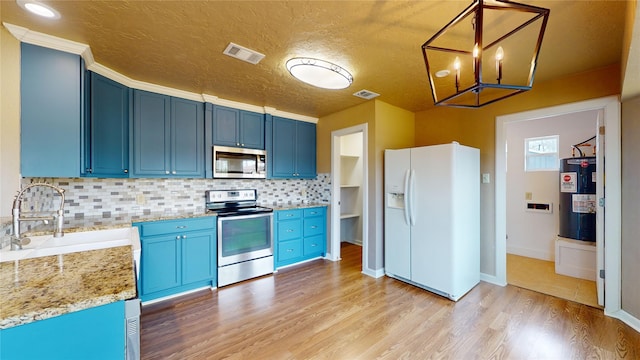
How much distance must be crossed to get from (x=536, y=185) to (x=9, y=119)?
20.3 ft

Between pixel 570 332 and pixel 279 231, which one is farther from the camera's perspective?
pixel 279 231

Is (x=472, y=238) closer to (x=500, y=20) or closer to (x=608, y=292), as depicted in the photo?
(x=608, y=292)

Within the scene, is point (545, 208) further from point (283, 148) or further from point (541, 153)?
point (283, 148)

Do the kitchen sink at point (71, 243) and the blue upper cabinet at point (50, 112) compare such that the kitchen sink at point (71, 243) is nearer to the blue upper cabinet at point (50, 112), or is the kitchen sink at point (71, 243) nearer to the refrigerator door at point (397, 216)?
the blue upper cabinet at point (50, 112)

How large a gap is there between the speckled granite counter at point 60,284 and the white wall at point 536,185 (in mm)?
5235

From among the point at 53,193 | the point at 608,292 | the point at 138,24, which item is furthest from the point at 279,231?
the point at 608,292

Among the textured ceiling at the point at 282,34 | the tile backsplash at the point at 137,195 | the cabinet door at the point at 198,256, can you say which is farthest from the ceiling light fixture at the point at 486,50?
the cabinet door at the point at 198,256

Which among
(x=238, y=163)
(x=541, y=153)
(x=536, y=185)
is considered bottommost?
(x=536, y=185)

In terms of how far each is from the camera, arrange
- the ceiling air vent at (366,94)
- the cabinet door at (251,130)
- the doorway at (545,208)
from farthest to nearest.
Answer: the cabinet door at (251,130), the doorway at (545,208), the ceiling air vent at (366,94)

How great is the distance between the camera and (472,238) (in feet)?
9.77

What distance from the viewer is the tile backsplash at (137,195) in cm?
253

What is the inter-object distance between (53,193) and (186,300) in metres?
1.69

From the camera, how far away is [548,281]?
316 cm

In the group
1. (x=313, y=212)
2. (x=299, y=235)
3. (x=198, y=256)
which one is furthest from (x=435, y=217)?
(x=198, y=256)
